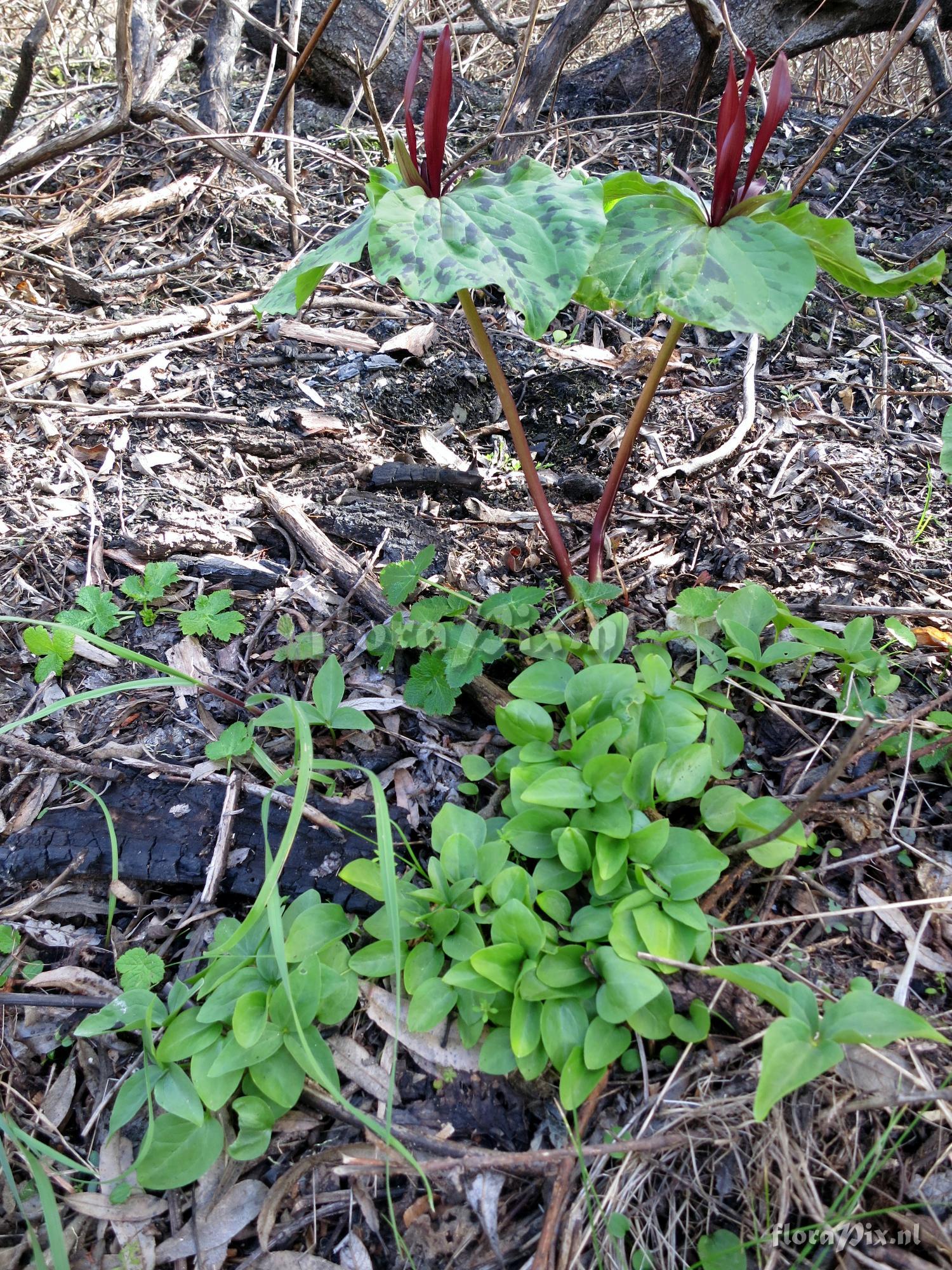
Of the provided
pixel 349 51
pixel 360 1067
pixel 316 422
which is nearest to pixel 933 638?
pixel 360 1067

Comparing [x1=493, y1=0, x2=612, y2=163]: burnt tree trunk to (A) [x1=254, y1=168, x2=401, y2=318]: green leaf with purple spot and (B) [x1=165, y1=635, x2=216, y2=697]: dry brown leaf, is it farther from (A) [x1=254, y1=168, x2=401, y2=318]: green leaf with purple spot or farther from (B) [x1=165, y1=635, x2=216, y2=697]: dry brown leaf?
(B) [x1=165, y1=635, x2=216, y2=697]: dry brown leaf

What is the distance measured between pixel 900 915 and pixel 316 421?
2150 mm

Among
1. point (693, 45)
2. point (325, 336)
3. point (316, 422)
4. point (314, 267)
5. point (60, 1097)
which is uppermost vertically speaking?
point (693, 45)

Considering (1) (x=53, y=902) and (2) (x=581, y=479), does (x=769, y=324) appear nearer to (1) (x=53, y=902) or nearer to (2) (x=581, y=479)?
(2) (x=581, y=479)

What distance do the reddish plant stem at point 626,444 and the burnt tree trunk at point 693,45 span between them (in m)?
2.54

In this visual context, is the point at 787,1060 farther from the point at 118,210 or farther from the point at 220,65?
the point at 220,65

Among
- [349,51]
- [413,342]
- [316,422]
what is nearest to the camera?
[316,422]

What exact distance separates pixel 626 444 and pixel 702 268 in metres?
0.49

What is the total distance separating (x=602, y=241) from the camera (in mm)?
1542

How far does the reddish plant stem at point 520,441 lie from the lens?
69.2 inches

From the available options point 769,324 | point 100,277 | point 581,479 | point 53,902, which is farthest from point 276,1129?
point 100,277

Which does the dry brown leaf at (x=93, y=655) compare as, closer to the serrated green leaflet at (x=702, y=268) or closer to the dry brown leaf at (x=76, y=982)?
the dry brown leaf at (x=76, y=982)

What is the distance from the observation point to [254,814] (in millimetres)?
1695

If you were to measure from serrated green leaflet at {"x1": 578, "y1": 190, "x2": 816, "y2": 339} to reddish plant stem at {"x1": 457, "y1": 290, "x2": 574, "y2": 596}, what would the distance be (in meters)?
0.31
